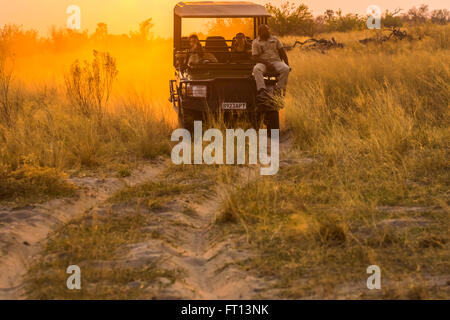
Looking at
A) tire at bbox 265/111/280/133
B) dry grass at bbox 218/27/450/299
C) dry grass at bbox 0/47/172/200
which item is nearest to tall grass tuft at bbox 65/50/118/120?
dry grass at bbox 0/47/172/200

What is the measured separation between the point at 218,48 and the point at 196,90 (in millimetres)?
1534

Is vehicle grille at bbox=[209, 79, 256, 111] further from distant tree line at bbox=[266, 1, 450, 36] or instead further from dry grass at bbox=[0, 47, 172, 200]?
distant tree line at bbox=[266, 1, 450, 36]

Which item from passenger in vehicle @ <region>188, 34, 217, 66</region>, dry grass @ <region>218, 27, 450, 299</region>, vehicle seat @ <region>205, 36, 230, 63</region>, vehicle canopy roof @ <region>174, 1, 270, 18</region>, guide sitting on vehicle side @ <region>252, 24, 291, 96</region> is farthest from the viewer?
vehicle seat @ <region>205, 36, 230, 63</region>

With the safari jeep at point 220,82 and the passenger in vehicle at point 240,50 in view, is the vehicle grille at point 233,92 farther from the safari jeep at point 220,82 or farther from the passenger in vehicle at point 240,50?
the passenger in vehicle at point 240,50

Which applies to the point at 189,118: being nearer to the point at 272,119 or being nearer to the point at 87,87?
the point at 272,119

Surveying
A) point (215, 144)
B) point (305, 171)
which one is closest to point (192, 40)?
point (215, 144)

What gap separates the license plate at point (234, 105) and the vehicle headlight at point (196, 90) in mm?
314

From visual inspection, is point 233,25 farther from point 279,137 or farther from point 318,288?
point 318,288

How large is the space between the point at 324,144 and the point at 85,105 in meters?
4.14

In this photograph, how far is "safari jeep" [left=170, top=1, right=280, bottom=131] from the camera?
32.7 ft

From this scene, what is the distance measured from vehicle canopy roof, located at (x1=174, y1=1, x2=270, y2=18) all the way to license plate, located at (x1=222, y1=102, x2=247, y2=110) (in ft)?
5.35

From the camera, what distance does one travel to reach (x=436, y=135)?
8.85 metres

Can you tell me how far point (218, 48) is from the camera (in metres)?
11.3

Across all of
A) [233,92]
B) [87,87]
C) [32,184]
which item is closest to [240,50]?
[233,92]
